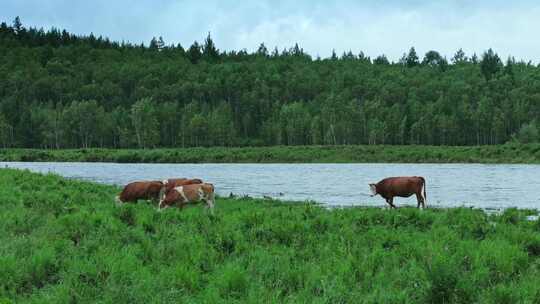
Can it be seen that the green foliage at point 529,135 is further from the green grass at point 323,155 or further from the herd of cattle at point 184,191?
the herd of cattle at point 184,191

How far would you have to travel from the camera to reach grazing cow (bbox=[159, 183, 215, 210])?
1916cm

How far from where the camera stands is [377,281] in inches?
392

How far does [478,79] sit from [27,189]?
169 meters

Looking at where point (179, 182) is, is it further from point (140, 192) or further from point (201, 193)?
point (201, 193)

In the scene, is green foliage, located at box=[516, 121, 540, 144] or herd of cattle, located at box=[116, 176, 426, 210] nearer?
herd of cattle, located at box=[116, 176, 426, 210]

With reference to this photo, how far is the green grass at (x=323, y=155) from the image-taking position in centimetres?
7791

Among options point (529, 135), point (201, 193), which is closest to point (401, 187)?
point (201, 193)

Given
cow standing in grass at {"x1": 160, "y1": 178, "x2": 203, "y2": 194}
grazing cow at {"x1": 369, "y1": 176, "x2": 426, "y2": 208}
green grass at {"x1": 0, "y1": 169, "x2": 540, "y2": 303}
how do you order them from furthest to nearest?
1. grazing cow at {"x1": 369, "y1": 176, "x2": 426, "y2": 208}
2. cow standing in grass at {"x1": 160, "y1": 178, "x2": 203, "y2": 194}
3. green grass at {"x1": 0, "y1": 169, "x2": 540, "y2": 303}

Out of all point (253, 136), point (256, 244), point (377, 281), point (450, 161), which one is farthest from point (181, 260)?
point (253, 136)

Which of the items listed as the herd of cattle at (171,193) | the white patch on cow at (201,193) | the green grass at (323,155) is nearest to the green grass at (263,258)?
the herd of cattle at (171,193)

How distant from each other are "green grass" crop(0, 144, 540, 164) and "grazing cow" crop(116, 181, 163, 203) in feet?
201

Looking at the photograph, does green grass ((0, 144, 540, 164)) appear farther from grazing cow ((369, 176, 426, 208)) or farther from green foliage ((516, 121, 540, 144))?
grazing cow ((369, 176, 426, 208))

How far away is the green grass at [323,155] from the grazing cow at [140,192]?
61.4 metres

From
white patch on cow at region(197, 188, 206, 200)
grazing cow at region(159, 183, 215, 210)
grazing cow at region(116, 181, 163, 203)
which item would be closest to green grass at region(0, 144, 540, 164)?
grazing cow at region(116, 181, 163, 203)
